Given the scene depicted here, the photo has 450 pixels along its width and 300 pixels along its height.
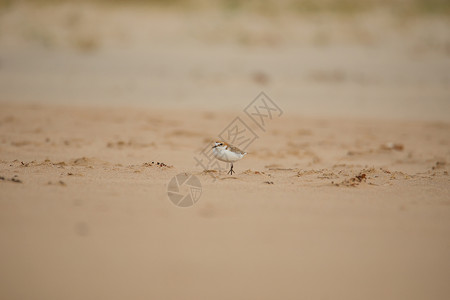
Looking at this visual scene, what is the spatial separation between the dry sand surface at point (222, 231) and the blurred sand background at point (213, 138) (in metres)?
0.02

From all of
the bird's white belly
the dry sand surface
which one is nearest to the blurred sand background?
the dry sand surface

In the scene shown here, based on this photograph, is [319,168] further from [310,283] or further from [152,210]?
[310,283]

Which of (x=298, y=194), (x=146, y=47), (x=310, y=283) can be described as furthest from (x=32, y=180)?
(x=146, y=47)

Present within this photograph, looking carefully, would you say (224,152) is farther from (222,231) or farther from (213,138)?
(213,138)

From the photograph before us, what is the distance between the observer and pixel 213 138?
989 centimetres

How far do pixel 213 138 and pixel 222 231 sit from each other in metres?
5.66

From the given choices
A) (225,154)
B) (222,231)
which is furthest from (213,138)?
(222,231)

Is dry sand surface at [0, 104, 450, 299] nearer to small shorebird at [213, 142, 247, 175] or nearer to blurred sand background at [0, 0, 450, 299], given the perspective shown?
blurred sand background at [0, 0, 450, 299]

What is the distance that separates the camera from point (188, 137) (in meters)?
9.86

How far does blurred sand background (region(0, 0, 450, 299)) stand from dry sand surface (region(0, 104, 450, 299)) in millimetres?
17

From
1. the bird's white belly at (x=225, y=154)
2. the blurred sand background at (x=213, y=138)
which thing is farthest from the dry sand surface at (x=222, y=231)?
the bird's white belly at (x=225, y=154)

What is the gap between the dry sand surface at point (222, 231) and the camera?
3568 millimetres

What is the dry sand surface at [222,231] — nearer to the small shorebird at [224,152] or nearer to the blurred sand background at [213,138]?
the blurred sand background at [213,138]

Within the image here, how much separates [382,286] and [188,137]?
21.6 feet
